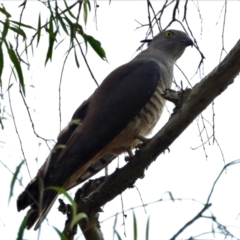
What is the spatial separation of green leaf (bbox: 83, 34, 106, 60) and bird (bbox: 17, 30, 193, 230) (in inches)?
27.9

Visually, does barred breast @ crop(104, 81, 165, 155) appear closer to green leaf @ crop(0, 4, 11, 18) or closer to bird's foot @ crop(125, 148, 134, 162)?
bird's foot @ crop(125, 148, 134, 162)

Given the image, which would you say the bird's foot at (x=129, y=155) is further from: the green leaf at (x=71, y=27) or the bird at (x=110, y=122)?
the green leaf at (x=71, y=27)

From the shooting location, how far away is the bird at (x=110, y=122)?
12.6 feet

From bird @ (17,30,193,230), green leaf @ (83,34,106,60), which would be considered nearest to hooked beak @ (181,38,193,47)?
bird @ (17,30,193,230)

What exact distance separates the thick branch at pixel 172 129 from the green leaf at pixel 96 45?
17.9 inches

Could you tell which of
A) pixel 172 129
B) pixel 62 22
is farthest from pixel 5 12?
pixel 172 129

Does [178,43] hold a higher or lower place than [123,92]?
higher

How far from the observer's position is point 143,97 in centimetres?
431

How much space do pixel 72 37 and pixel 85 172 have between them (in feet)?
4.40

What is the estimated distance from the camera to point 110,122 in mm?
4176

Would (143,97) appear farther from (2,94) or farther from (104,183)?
(2,94)

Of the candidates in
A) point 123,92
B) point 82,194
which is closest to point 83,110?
point 123,92

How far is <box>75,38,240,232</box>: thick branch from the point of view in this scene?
3.07 m

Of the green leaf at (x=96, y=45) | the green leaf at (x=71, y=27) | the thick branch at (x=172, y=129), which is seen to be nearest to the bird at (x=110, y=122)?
the thick branch at (x=172, y=129)
